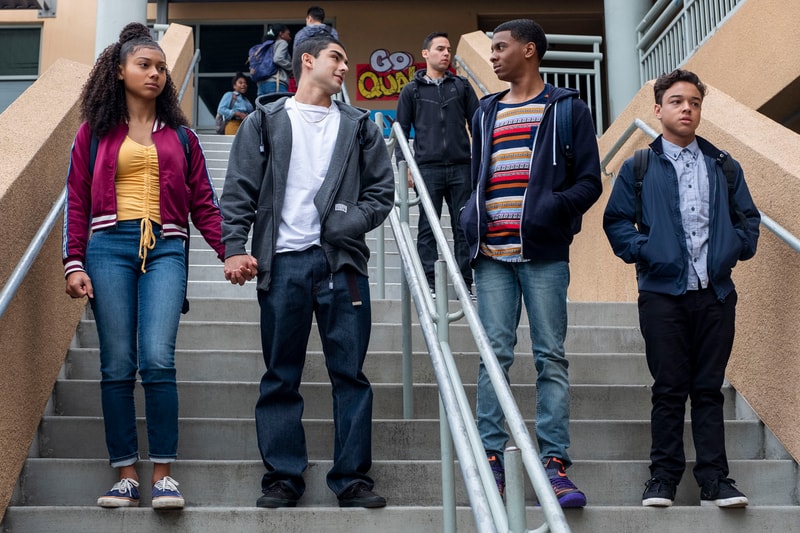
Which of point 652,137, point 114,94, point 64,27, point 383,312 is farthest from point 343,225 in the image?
point 64,27

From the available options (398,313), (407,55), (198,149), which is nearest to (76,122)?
(198,149)

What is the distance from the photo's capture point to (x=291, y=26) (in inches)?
609

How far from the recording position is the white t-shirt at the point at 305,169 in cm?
418

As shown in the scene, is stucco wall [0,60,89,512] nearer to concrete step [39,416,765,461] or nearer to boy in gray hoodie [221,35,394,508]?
concrete step [39,416,765,461]

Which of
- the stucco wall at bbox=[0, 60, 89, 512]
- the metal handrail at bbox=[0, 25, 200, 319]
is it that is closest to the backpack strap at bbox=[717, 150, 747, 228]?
the metal handrail at bbox=[0, 25, 200, 319]

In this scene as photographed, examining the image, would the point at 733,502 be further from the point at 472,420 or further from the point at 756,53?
the point at 756,53

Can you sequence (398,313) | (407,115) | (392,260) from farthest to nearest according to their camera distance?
(392,260) → (407,115) → (398,313)

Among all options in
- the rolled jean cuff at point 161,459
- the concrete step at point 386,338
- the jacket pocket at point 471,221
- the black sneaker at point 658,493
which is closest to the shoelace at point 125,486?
the rolled jean cuff at point 161,459

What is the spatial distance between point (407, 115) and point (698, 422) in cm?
322

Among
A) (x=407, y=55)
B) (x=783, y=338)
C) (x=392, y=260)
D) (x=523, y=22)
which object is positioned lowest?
(x=783, y=338)

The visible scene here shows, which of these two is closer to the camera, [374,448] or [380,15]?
[374,448]

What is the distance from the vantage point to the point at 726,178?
14.5 feet

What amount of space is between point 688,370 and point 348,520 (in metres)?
1.40

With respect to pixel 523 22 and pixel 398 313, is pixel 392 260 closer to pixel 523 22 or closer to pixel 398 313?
pixel 398 313
